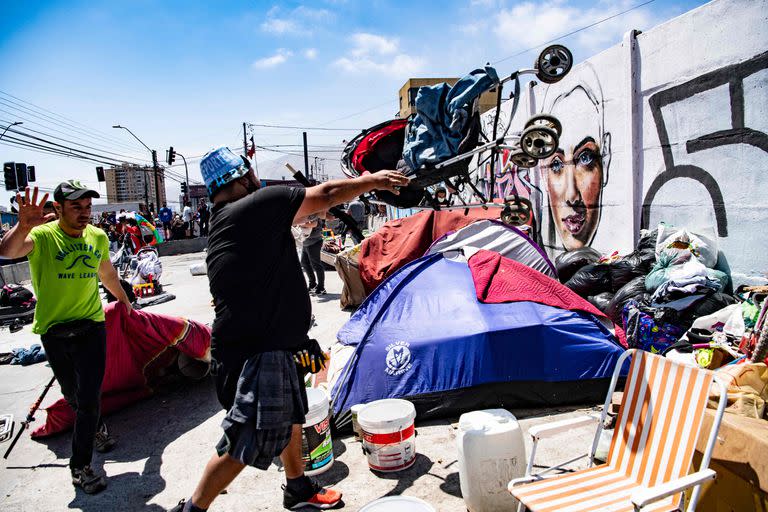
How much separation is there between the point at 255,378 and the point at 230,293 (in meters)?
0.43

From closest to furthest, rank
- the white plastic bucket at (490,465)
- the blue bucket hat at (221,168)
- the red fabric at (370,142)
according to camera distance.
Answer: the blue bucket hat at (221,168) → the white plastic bucket at (490,465) → the red fabric at (370,142)

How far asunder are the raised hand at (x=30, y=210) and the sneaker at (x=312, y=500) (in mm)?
2309

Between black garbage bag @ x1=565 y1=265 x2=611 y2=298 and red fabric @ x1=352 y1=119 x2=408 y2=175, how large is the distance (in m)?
2.81

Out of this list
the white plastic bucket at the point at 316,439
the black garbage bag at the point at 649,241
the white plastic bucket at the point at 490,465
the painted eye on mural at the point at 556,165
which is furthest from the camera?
the painted eye on mural at the point at 556,165

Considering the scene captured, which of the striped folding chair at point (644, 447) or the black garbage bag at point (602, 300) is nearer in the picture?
the striped folding chair at point (644, 447)

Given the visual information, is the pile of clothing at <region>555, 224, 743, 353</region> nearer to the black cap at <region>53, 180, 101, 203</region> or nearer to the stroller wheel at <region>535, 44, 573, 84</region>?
the stroller wheel at <region>535, 44, 573, 84</region>

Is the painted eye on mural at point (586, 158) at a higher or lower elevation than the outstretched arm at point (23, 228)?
higher

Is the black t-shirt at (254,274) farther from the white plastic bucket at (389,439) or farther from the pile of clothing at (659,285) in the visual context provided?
the pile of clothing at (659,285)

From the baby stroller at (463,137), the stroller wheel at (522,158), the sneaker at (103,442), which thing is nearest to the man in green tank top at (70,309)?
the sneaker at (103,442)

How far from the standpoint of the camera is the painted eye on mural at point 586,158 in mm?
7257

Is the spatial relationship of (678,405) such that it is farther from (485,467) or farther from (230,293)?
(230,293)

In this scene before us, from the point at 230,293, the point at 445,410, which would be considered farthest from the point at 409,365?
the point at 230,293

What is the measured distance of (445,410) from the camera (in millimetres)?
3836

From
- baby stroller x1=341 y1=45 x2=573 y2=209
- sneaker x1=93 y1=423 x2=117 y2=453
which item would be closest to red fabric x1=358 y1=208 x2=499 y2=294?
baby stroller x1=341 y1=45 x2=573 y2=209
